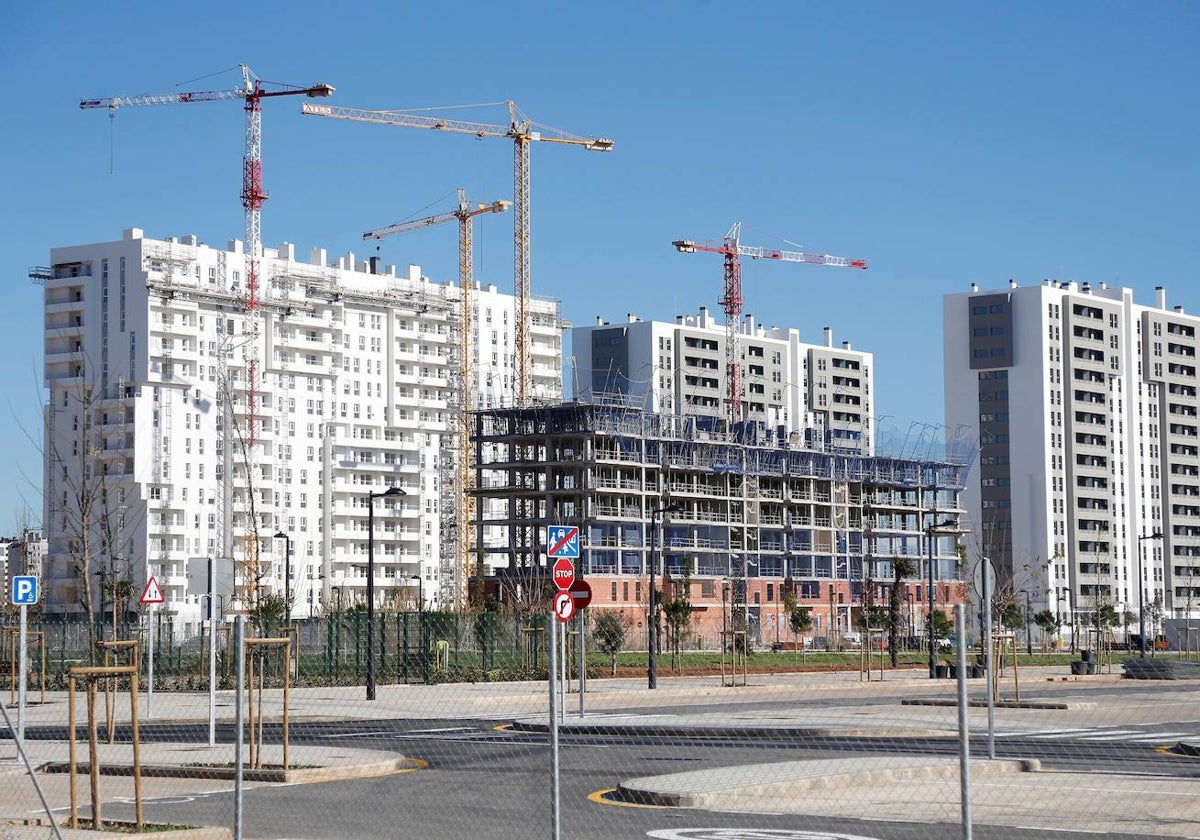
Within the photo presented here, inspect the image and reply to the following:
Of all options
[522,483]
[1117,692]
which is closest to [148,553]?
[522,483]

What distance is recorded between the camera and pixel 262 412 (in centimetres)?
15100

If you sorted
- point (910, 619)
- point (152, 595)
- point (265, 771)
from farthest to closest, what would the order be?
point (910, 619), point (152, 595), point (265, 771)

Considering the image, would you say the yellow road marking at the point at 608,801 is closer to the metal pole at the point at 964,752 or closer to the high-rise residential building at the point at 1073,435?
the metal pole at the point at 964,752

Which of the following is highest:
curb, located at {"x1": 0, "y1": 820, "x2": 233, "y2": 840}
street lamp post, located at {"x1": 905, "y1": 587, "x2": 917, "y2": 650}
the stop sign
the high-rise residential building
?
the high-rise residential building

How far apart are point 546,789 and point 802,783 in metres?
3.24

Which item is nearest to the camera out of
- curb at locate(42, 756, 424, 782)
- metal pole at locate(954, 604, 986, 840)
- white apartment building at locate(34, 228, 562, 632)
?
metal pole at locate(954, 604, 986, 840)

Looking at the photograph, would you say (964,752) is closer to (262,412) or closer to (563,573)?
(563,573)

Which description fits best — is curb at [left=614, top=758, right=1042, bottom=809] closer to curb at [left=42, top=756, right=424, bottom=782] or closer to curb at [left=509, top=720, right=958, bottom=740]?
curb at [left=42, top=756, right=424, bottom=782]

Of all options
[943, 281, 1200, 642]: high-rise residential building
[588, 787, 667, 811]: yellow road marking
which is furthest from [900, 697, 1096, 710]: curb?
[943, 281, 1200, 642]: high-rise residential building

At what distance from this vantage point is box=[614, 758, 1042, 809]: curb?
19.1m

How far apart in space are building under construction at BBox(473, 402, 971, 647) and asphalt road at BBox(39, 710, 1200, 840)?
270ft

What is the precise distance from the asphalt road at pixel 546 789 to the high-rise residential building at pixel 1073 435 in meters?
135

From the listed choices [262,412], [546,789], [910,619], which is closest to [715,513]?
[910,619]

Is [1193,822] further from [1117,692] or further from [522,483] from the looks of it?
[522,483]
